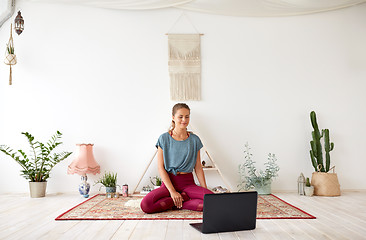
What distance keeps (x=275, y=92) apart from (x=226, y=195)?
2.98 m

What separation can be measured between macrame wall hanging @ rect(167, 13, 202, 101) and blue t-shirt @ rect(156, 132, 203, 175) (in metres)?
1.45

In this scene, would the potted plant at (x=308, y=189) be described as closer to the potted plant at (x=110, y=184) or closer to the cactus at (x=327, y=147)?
the cactus at (x=327, y=147)

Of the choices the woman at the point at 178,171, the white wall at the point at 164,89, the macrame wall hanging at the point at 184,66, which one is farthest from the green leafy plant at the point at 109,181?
the macrame wall hanging at the point at 184,66

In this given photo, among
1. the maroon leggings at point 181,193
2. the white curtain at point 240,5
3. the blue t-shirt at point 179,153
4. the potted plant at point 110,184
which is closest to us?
the maroon leggings at point 181,193

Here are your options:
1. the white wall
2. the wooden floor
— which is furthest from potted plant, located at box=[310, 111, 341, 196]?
the wooden floor

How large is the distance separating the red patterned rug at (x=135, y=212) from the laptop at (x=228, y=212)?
541mm

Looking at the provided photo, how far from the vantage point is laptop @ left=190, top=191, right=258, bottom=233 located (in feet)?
8.59

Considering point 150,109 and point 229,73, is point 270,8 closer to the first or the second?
point 229,73

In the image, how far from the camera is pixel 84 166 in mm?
4781

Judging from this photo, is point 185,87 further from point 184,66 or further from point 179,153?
point 179,153

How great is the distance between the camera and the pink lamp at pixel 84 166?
4.71 meters

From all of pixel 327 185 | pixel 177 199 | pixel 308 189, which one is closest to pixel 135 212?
pixel 177 199

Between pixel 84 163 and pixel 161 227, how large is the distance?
2.15 m

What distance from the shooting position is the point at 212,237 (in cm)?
261
